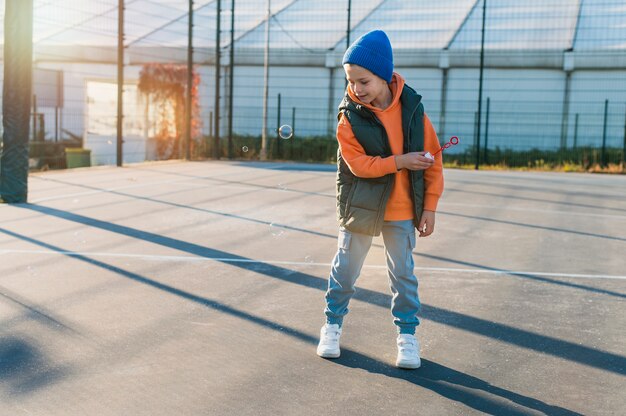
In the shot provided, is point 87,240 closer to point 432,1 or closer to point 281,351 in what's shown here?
point 281,351

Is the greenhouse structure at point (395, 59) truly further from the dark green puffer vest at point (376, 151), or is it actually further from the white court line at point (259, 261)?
the dark green puffer vest at point (376, 151)

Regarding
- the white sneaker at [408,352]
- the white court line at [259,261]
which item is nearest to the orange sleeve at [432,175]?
the white sneaker at [408,352]

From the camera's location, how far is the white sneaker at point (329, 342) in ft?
13.0

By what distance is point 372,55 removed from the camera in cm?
373

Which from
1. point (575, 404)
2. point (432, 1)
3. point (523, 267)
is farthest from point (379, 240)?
point (432, 1)

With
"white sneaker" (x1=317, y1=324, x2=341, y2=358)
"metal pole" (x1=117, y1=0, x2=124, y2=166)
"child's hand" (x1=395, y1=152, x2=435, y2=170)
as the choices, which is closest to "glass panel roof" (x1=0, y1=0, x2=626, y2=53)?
"metal pole" (x1=117, y1=0, x2=124, y2=166)

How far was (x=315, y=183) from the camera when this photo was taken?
13445 mm

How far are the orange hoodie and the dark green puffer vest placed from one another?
0.02m

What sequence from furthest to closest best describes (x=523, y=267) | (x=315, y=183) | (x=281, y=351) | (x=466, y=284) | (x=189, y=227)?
(x=315, y=183) < (x=189, y=227) < (x=523, y=267) < (x=466, y=284) < (x=281, y=351)

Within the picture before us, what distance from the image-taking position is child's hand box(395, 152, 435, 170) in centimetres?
374

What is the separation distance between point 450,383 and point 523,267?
10.1ft

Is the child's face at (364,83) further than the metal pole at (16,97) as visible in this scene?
No

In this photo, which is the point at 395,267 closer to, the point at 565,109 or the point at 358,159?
the point at 358,159

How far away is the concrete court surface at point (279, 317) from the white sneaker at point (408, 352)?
7 cm
